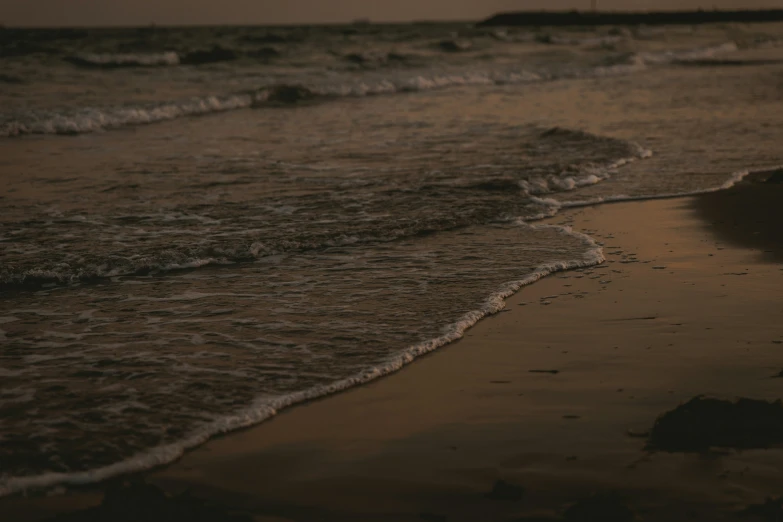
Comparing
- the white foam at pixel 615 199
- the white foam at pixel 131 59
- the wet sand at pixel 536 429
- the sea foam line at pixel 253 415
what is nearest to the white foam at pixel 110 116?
the white foam at pixel 615 199

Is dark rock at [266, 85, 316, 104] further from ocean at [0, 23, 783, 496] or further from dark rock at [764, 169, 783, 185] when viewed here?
dark rock at [764, 169, 783, 185]

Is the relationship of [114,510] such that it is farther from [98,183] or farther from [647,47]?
[647,47]

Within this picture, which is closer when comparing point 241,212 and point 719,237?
point 719,237

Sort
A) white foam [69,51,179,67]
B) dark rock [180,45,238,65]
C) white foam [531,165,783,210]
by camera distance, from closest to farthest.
A: white foam [531,165,783,210] → white foam [69,51,179,67] → dark rock [180,45,238,65]

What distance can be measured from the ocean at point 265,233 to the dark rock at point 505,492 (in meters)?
1.29

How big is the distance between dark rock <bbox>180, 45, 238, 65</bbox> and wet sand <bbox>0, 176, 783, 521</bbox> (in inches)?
1264

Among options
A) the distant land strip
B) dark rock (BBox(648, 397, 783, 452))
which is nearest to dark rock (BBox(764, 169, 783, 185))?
dark rock (BBox(648, 397, 783, 452))

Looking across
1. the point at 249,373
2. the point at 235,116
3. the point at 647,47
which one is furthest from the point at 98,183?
the point at 647,47

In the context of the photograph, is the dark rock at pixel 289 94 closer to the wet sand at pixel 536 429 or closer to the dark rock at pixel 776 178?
the dark rock at pixel 776 178

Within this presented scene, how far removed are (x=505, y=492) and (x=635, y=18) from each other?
400 ft

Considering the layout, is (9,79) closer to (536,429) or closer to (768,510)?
(536,429)

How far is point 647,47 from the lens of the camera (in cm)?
5194

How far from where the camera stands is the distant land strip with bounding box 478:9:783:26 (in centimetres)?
11525

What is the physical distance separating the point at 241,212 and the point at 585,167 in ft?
15.3
